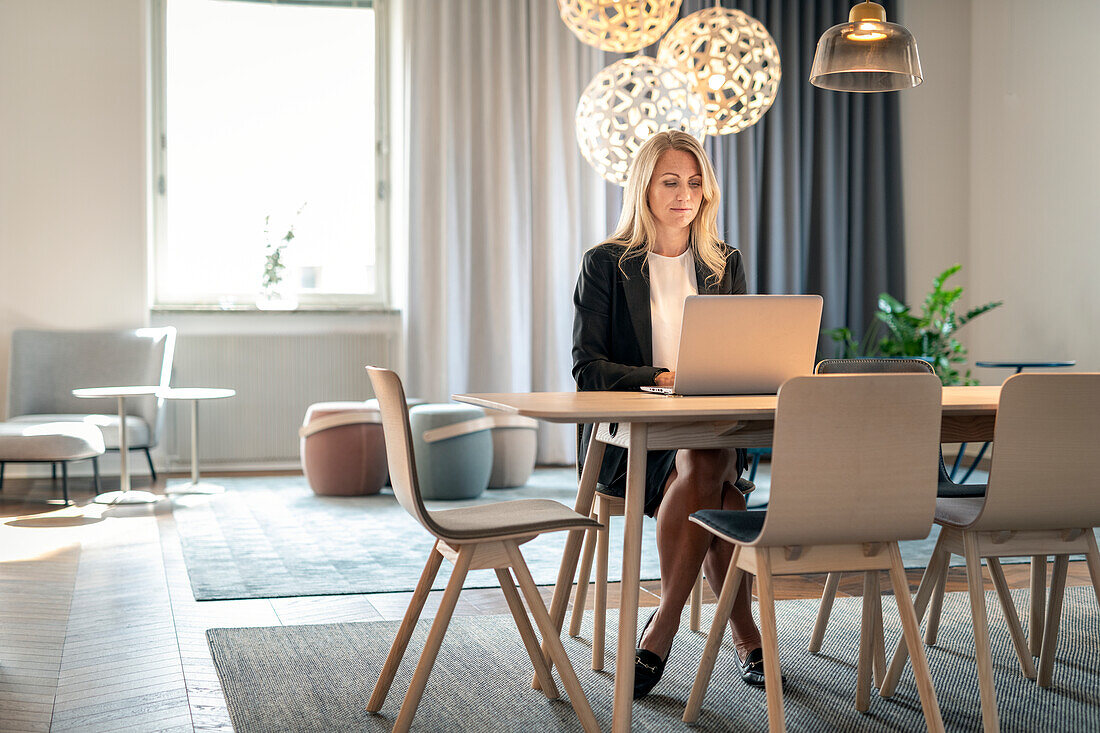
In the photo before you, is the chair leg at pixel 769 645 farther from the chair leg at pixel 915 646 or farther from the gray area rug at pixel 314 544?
the gray area rug at pixel 314 544

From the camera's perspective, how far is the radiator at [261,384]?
18.9 feet

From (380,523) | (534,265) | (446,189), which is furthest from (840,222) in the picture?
(380,523)

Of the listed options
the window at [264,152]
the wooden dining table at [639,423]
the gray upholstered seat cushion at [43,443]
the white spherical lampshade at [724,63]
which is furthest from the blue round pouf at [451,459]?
the wooden dining table at [639,423]

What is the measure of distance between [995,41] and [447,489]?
164 inches

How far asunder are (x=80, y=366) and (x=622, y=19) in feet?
11.2

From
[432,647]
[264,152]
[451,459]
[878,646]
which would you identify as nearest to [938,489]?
[878,646]

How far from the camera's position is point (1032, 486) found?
194 centimetres

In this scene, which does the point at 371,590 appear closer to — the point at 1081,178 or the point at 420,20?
the point at 420,20

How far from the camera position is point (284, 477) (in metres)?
5.58

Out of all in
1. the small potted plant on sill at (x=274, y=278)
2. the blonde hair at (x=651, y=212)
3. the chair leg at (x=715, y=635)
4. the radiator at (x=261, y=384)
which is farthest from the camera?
the small potted plant on sill at (x=274, y=278)

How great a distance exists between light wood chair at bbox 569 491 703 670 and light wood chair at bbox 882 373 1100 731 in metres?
0.59

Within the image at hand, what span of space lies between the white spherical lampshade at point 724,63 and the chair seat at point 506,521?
2.07 m

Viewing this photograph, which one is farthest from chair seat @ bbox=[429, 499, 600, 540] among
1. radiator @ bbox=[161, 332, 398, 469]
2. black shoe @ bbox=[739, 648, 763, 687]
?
radiator @ bbox=[161, 332, 398, 469]

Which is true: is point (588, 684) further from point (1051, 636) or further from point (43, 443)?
point (43, 443)
